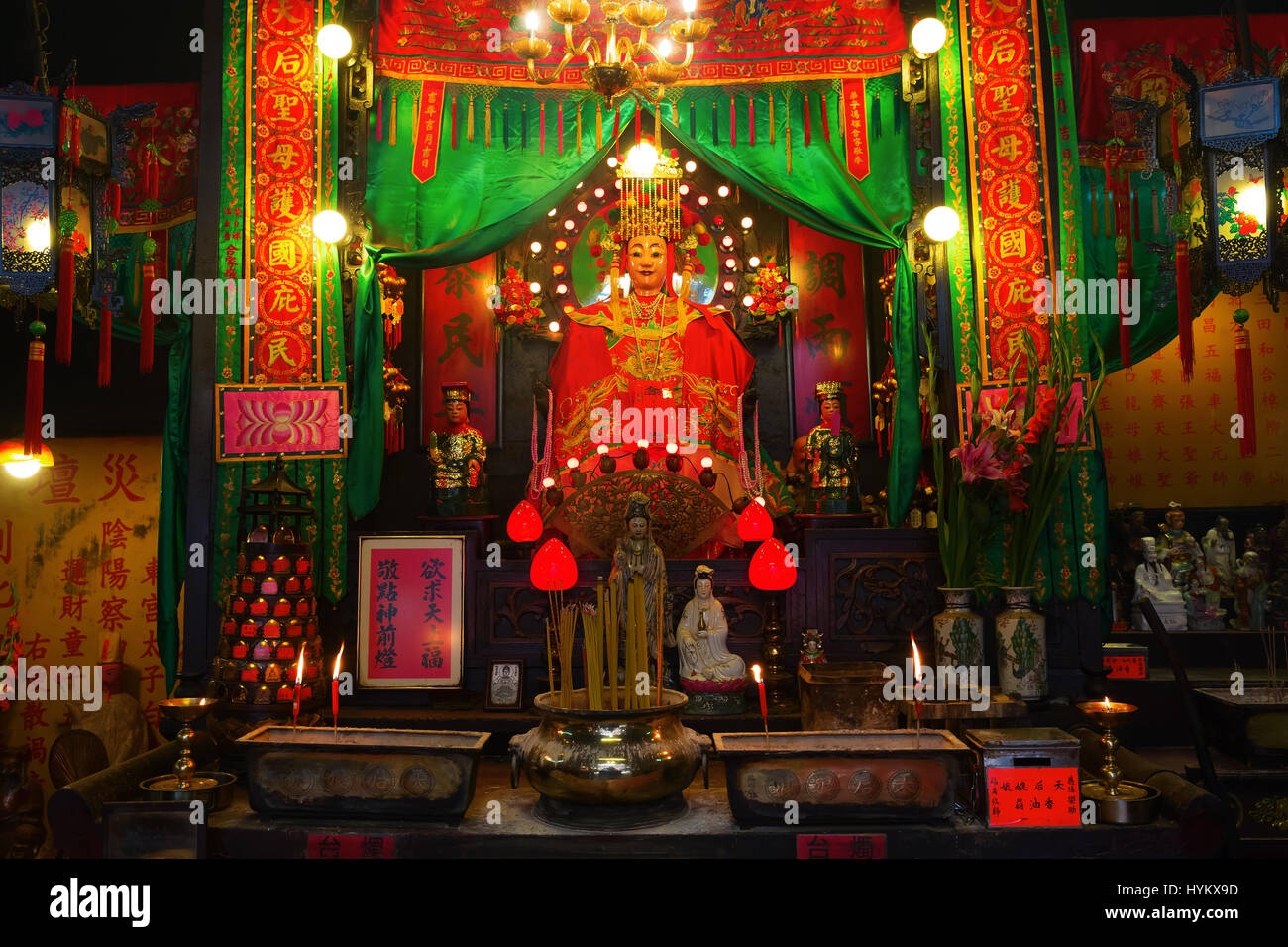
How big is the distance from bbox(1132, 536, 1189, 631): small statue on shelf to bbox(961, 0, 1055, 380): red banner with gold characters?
5.27ft

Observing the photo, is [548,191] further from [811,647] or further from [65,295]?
[811,647]

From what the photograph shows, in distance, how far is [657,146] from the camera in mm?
5883

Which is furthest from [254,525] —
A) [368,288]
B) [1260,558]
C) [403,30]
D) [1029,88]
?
[1260,558]

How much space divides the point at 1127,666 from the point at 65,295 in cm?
536

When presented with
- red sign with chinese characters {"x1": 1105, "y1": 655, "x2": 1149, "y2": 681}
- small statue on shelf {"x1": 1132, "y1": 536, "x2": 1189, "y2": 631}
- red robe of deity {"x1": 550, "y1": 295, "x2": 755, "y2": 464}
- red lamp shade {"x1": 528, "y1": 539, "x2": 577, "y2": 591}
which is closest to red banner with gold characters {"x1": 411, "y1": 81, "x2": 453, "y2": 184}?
red robe of deity {"x1": 550, "y1": 295, "x2": 755, "y2": 464}

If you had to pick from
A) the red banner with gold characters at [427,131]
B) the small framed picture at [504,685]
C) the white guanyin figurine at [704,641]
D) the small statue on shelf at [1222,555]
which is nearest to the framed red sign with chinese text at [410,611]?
the small framed picture at [504,685]

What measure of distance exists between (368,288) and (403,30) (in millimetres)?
1518

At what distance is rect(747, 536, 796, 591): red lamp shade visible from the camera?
15.0ft

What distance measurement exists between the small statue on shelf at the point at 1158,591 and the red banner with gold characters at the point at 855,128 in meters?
2.69

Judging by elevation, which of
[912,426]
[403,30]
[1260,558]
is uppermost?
[403,30]

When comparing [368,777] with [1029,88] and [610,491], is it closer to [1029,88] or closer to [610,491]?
[610,491]

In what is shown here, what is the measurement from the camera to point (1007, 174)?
4871 mm

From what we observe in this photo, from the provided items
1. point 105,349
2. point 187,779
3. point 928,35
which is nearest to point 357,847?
point 187,779

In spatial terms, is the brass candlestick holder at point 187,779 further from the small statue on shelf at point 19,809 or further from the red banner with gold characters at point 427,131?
the red banner with gold characters at point 427,131
